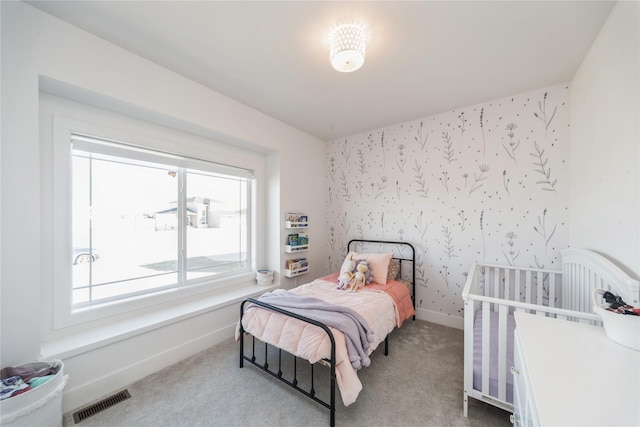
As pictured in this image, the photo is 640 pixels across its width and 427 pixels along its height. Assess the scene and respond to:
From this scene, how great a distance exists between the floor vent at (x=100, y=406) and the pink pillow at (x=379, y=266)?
2413 millimetres

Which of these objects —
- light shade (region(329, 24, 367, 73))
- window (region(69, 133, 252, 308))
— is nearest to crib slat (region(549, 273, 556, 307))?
light shade (region(329, 24, 367, 73))

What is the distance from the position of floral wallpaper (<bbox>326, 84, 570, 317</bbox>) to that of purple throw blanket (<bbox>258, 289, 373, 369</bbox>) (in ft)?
5.30

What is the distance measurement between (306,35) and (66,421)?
3014 mm

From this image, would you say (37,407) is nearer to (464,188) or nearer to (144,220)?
(144,220)

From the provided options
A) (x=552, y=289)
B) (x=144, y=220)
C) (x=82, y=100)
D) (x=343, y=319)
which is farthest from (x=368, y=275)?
(x=82, y=100)

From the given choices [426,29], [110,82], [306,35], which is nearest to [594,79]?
[426,29]

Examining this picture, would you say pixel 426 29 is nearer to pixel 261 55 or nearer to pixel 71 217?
pixel 261 55

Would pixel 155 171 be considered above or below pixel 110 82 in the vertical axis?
below

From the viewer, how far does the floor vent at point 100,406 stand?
5.27 feet

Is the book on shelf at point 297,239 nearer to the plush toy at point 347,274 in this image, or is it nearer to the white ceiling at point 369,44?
the plush toy at point 347,274

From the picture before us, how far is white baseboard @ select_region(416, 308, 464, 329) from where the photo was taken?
2873mm

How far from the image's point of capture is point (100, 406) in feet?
5.55

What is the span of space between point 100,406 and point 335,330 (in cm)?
172

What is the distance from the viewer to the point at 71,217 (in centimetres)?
189
